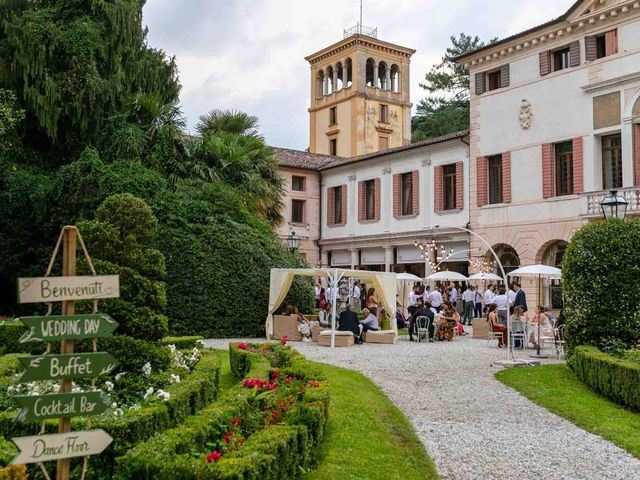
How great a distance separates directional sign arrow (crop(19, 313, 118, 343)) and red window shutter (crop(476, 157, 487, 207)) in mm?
24798

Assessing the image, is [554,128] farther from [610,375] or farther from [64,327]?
[64,327]

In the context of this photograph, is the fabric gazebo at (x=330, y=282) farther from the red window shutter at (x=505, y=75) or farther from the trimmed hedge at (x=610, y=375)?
the red window shutter at (x=505, y=75)

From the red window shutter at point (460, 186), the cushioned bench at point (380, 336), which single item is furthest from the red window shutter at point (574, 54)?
the cushioned bench at point (380, 336)

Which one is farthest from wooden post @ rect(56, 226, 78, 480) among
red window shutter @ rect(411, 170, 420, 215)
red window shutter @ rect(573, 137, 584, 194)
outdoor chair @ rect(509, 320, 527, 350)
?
red window shutter @ rect(411, 170, 420, 215)

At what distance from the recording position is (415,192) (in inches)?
1246

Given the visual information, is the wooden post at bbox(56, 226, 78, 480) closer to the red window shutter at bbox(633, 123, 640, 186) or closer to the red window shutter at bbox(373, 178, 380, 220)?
the red window shutter at bbox(633, 123, 640, 186)

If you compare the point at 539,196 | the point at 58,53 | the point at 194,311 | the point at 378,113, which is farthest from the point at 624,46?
the point at 378,113

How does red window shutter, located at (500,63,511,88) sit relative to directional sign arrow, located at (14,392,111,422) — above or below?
above

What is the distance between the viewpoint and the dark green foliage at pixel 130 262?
8336 mm

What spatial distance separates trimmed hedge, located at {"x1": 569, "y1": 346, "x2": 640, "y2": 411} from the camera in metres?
9.20

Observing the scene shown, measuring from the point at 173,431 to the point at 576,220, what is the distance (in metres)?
21.4

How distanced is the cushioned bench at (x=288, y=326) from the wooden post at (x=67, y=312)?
15250 millimetres

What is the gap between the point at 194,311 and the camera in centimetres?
1984

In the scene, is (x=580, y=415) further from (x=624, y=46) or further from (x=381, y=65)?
(x=381, y=65)
